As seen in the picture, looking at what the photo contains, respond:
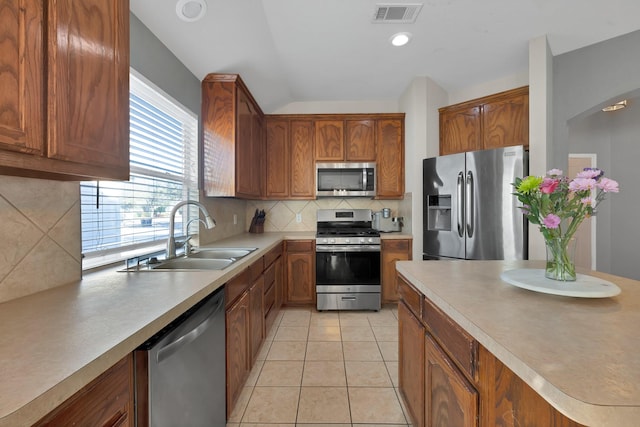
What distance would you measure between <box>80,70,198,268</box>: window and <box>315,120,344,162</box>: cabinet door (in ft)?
5.13

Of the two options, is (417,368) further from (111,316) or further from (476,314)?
(111,316)

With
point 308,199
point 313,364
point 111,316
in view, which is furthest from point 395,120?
point 111,316

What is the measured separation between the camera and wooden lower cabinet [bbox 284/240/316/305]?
10.5 ft

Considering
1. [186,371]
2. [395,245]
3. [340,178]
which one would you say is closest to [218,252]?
[186,371]

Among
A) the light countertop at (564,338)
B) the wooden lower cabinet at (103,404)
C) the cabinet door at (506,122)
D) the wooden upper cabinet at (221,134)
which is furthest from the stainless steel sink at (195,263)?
the cabinet door at (506,122)

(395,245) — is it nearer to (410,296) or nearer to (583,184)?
(410,296)

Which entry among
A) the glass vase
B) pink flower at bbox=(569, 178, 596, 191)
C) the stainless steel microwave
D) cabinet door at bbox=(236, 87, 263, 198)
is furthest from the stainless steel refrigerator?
cabinet door at bbox=(236, 87, 263, 198)

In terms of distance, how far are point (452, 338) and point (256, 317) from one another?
1.50 m

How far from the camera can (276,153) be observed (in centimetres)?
350

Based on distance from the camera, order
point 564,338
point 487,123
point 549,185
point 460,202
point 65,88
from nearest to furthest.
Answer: point 564,338 < point 65,88 < point 549,185 < point 460,202 < point 487,123

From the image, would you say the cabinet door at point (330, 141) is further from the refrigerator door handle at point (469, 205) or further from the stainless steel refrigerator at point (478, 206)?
the refrigerator door handle at point (469, 205)

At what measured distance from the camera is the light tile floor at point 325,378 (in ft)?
5.16

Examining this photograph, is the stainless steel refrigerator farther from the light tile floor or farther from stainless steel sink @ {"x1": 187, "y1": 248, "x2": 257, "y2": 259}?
stainless steel sink @ {"x1": 187, "y1": 248, "x2": 257, "y2": 259}

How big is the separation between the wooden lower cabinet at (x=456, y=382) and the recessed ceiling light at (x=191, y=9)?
2.04 metres
